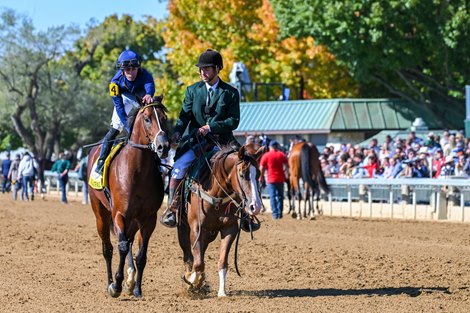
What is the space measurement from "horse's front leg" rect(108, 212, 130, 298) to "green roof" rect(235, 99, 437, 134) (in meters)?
26.8

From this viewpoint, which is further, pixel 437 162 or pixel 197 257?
pixel 437 162

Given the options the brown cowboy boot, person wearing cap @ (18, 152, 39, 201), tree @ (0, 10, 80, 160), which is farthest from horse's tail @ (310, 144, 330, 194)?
tree @ (0, 10, 80, 160)

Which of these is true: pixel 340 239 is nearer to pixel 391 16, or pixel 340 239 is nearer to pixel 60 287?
pixel 60 287

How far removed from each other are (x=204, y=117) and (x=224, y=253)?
5.59 ft

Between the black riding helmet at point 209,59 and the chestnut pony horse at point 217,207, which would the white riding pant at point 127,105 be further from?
the chestnut pony horse at point 217,207

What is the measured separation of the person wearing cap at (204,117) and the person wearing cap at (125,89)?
21.8 inches

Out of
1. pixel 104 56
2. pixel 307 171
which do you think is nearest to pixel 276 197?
pixel 307 171

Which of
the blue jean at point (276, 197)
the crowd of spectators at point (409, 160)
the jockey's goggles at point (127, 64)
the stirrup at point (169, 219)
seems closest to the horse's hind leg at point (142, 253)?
the stirrup at point (169, 219)

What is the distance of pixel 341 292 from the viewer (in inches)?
500

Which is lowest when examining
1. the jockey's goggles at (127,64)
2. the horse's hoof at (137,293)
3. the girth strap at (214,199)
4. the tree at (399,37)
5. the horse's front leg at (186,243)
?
the horse's hoof at (137,293)

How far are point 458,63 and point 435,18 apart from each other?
214 centimetres

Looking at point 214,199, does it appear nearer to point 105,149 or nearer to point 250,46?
point 105,149

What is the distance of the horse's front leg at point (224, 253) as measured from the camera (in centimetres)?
1221

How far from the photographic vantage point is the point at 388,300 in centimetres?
1188
